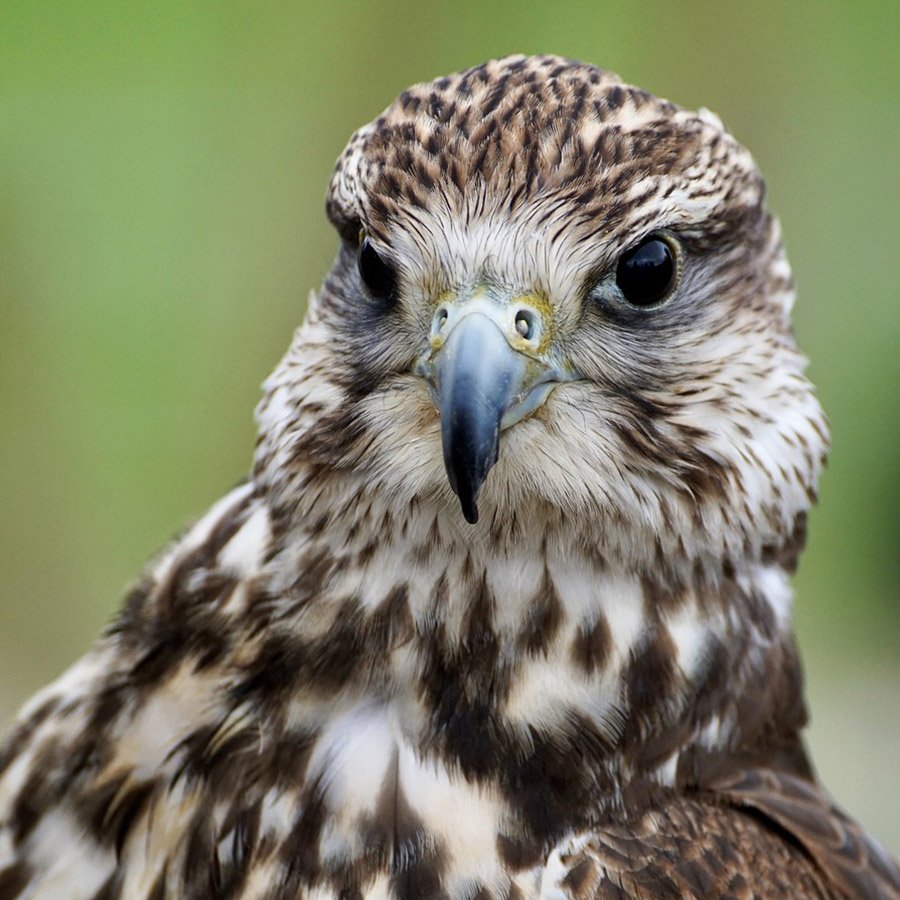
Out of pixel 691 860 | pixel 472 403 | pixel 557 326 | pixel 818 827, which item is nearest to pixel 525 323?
pixel 557 326

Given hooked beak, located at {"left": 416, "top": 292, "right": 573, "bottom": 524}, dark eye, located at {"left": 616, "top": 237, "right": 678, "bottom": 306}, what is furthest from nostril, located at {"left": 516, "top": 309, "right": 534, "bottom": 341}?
dark eye, located at {"left": 616, "top": 237, "right": 678, "bottom": 306}

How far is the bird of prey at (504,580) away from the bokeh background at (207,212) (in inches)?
110

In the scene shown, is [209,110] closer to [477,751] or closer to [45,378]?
[45,378]

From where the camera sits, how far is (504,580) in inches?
79.9

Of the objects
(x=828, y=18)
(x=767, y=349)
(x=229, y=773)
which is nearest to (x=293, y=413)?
(x=229, y=773)

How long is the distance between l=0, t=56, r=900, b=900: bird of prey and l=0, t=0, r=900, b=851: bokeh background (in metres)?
2.80

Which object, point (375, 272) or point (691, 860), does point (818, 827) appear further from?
point (375, 272)

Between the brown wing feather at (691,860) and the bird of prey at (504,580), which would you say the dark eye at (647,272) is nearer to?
the bird of prey at (504,580)

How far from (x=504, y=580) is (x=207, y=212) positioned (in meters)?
3.90

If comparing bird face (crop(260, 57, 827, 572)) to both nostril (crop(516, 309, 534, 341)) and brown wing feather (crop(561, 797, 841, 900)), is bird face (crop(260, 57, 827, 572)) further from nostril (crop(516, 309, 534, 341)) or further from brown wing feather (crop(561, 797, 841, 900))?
brown wing feather (crop(561, 797, 841, 900))

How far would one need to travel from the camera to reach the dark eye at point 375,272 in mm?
2031

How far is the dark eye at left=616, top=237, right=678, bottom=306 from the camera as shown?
2.02 m

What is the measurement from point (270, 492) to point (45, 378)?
3522mm

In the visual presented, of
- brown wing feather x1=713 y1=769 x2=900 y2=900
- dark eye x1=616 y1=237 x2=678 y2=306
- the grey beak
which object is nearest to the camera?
the grey beak
